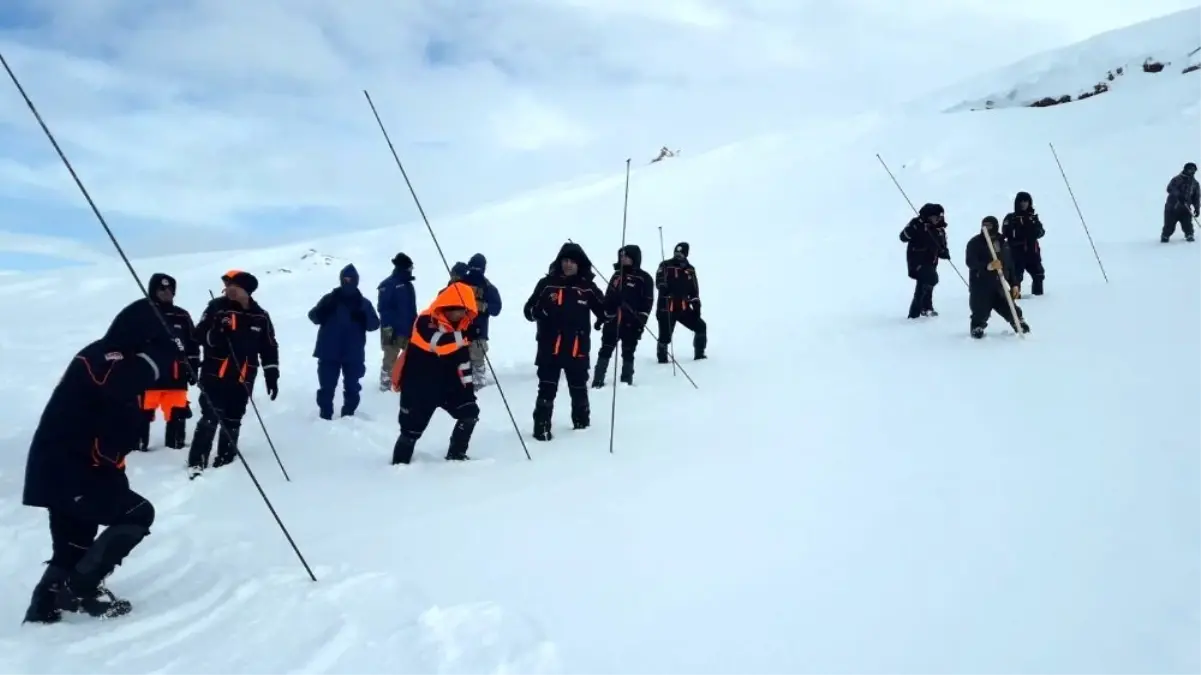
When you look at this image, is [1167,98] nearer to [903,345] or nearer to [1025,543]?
[903,345]

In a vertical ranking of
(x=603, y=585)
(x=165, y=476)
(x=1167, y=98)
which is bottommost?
(x=165, y=476)

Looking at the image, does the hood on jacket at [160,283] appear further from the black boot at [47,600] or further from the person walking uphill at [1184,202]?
the person walking uphill at [1184,202]

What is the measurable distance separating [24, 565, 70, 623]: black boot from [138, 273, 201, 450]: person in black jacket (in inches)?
62.3

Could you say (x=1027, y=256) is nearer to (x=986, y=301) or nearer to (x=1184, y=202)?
(x=986, y=301)

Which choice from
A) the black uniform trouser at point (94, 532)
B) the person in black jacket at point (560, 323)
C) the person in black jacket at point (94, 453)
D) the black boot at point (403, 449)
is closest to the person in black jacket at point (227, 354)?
the black boot at point (403, 449)

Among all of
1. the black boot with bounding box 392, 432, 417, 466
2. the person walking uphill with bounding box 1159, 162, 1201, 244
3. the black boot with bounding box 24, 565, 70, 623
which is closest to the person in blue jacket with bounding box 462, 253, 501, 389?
the black boot with bounding box 392, 432, 417, 466

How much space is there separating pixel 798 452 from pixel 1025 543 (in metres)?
2.08

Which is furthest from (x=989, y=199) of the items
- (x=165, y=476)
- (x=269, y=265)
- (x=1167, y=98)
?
(x=269, y=265)

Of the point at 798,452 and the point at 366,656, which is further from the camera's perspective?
the point at 798,452

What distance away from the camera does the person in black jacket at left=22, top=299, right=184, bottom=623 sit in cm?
392

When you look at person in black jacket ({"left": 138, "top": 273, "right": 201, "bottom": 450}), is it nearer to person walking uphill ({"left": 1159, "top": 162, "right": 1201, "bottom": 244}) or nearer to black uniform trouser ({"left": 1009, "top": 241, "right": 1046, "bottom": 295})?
black uniform trouser ({"left": 1009, "top": 241, "right": 1046, "bottom": 295})

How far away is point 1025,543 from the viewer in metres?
3.61

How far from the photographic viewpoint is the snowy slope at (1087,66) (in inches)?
1150

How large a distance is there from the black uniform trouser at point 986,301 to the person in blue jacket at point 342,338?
6857mm
